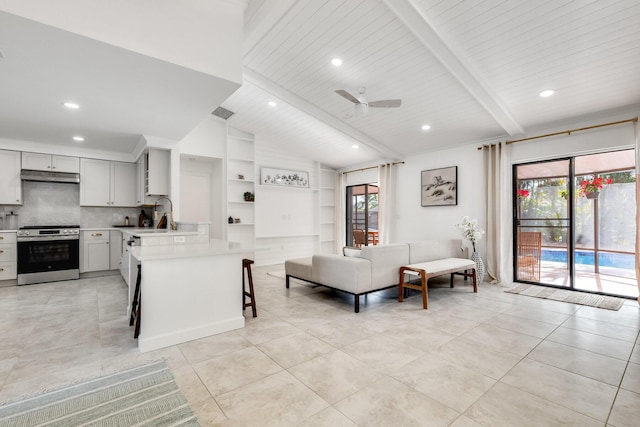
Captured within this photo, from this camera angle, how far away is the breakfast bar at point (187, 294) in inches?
104

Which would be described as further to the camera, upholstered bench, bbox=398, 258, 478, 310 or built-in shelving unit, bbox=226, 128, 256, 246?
built-in shelving unit, bbox=226, 128, 256, 246

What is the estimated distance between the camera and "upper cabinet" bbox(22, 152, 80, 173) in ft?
17.1

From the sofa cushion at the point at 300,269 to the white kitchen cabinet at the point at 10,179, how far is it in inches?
193

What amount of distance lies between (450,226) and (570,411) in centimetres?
446

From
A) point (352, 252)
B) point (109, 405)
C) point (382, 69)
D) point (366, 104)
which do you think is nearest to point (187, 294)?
point (109, 405)

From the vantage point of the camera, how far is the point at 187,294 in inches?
111

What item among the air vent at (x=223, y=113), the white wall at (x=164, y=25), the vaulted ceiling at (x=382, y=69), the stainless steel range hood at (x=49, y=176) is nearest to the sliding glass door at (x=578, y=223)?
the vaulted ceiling at (x=382, y=69)

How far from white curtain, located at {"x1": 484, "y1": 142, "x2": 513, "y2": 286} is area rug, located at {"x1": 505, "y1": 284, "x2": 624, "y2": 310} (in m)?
0.36

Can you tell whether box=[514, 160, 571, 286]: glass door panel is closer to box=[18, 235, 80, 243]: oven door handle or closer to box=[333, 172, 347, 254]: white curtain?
box=[333, 172, 347, 254]: white curtain

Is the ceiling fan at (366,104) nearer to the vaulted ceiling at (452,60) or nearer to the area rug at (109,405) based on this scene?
the vaulted ceiling at (452,60)

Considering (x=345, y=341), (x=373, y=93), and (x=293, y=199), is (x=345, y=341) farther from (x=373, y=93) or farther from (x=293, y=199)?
(x=293, y=199)

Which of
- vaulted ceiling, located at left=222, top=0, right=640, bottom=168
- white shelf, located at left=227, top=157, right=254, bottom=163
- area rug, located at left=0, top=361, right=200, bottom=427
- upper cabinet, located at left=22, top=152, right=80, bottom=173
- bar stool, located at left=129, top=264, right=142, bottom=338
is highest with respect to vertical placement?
vaulted ceiling, located at left=222, top=0, right=640, bottom=168

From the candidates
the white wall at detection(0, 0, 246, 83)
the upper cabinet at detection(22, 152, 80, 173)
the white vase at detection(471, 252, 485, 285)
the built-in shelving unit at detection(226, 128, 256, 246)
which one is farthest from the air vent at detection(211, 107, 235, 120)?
the white vase at detection(471, 252, 485, 285)

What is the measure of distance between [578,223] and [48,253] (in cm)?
894
